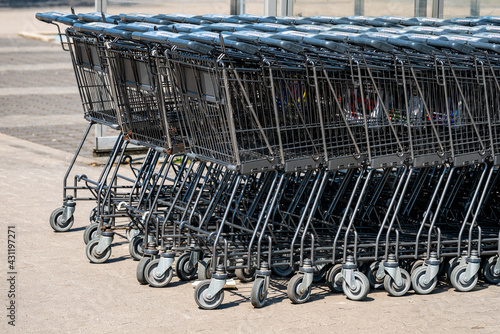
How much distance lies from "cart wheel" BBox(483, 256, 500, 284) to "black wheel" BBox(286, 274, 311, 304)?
1.47 metres

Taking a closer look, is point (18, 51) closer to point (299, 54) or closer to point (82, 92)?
point (82, 92)

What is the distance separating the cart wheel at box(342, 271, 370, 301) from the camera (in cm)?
587

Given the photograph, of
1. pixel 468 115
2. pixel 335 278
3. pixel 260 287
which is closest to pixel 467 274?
pixel 335 278

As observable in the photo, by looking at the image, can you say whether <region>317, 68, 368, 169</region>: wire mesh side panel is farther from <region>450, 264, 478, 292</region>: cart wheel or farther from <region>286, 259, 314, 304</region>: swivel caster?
<region>450, 264, 478, 292</region>: cart wheel

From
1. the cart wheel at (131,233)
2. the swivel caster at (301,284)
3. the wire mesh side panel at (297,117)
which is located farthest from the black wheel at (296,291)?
the cart wheel at (131,233)

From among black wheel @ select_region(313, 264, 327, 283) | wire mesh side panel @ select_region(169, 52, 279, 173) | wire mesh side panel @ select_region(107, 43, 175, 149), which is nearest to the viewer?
wire mesh side panel @ select_region(169, 52, 279, 173)

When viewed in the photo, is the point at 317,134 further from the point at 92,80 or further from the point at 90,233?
the point at 92,80

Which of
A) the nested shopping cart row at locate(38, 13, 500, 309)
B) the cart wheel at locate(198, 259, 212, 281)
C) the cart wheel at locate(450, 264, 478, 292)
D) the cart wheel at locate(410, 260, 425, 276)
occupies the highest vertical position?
the nested shopping cart row at locate(38, 13, 500, 309)

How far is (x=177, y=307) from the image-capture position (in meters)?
5.76

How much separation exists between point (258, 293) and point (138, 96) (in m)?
2.15

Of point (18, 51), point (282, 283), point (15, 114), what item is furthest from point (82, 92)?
point (18, 51)

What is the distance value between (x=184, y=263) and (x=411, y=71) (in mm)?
2203

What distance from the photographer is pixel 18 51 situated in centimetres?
2272

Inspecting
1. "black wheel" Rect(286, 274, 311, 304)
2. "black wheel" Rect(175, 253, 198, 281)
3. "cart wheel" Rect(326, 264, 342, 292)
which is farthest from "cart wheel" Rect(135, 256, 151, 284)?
"cart wheel" Rect(326, 264, 342, 292)
